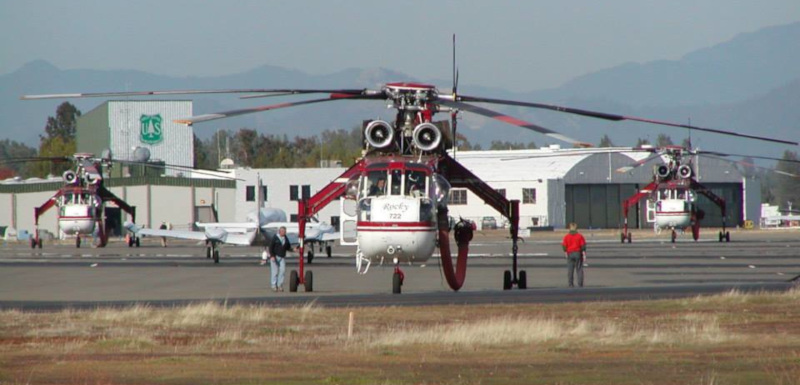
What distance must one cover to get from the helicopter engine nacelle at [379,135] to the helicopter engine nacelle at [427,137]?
0.60m

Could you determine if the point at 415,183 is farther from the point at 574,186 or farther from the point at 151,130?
the point at 151,130

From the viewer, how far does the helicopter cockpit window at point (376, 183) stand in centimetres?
2881

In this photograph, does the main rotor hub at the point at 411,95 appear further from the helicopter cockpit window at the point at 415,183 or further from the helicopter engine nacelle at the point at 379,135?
the helicopter cockpit window at the point at 415,183

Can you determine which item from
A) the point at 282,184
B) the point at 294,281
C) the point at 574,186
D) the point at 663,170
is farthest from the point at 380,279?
the point at 574,186

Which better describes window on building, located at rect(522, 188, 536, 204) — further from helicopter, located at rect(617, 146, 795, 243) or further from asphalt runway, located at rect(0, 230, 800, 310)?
asphalt runway, located at rect(0, 230, 800, 310)

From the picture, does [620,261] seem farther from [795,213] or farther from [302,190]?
[795,213]

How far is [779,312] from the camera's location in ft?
78.6

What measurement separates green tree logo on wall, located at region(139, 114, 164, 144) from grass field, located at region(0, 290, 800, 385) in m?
99.2

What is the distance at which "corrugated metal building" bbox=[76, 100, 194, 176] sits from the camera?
122625 millimetres

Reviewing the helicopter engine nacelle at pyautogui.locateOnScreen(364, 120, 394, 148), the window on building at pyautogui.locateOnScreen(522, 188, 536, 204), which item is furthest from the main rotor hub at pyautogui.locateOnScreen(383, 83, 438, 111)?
the window on building at pyautogui.locateOnScreen(522, 188, 536, 204)

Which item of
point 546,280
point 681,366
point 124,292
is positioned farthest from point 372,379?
point 546,280

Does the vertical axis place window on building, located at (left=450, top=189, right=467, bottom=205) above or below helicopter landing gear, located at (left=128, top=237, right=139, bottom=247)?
above

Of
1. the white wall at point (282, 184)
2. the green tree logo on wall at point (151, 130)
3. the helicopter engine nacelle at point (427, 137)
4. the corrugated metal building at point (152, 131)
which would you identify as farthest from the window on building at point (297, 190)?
the helicopter engine nacelle at point (427, 137)

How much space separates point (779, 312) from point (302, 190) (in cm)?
8622
